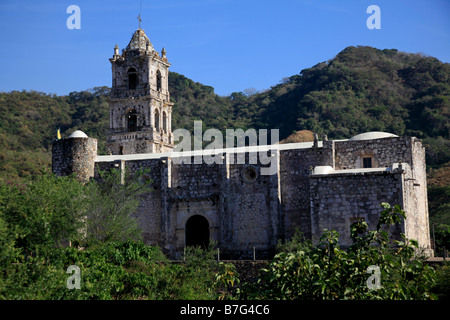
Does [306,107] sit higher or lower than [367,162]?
higher

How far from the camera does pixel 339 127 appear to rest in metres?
58.5

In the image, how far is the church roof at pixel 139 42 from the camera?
37.2m

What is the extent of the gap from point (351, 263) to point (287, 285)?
4.70 ft

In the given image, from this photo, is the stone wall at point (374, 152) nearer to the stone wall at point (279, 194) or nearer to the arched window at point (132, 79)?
the stone wall at point (279, 194)

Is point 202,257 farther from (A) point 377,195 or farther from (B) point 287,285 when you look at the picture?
(B) point 287,285

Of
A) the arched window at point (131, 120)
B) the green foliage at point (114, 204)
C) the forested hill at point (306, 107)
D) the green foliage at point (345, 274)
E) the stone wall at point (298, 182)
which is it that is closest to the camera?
the green foliage at point (345, 274)

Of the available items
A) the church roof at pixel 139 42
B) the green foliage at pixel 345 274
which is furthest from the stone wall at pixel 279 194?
the church roof at pixel 139 42

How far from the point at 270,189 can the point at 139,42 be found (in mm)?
15091

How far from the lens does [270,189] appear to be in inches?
1048

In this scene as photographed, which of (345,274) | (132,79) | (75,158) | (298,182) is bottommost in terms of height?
(345,274)

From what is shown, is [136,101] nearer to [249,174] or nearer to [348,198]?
[249,174]

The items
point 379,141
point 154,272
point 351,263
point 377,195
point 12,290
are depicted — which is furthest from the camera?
point 379,141

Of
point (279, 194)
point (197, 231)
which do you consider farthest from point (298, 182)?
point (197, 231)

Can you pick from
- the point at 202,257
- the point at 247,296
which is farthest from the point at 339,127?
the point at 247,296
